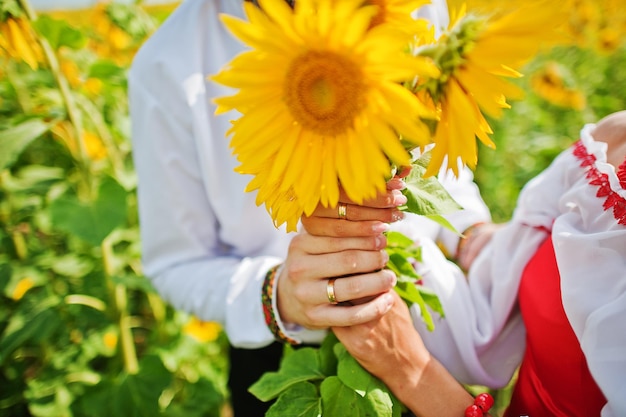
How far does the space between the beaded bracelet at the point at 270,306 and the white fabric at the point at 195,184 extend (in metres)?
0.02

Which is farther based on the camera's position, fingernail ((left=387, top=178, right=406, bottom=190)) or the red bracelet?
the red bracelet

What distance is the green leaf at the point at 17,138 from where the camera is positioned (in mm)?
944

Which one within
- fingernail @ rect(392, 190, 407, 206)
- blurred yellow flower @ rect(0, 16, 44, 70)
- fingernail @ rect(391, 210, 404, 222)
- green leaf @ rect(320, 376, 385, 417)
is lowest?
green leaf @ rect(320, 376, 385, 417)

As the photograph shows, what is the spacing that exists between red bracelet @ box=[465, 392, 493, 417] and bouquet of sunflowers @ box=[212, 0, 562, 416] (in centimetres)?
44

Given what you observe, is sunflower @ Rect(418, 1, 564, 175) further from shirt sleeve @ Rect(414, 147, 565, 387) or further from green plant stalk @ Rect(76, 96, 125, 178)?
green plant stalk @ Rect(76, 96, 125, 178)

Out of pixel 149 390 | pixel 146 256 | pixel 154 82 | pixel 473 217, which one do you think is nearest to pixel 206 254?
pixel 146 256

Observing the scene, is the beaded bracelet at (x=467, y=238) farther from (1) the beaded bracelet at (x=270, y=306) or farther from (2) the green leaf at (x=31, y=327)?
(2) the green leaf at (x=31, y=327)

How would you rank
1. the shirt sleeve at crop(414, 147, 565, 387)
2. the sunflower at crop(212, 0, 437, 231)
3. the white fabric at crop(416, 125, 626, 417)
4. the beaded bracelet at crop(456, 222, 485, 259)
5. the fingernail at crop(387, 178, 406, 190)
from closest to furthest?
the sunflower at crop(212, 0, 437, 231) → the fingernail at crop(387, 178, 406, 190) → the white fabric at crop(416, 125, 626, 417) → the shirt sleeve at crop(414, 147, 565, 387) → the beaded bracelet at crop(456, 222, 485, 259)

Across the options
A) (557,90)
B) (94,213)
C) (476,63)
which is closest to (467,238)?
(476,63)

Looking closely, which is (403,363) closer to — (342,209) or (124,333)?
(342,209)

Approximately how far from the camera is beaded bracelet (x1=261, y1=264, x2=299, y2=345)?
81cm

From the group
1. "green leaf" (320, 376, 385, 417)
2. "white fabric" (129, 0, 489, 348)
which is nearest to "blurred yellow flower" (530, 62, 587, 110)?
"white fabric" (129, 0, 489, 348)

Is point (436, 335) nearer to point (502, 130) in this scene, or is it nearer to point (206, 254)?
point (206, 254)

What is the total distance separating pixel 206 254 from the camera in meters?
1.01
